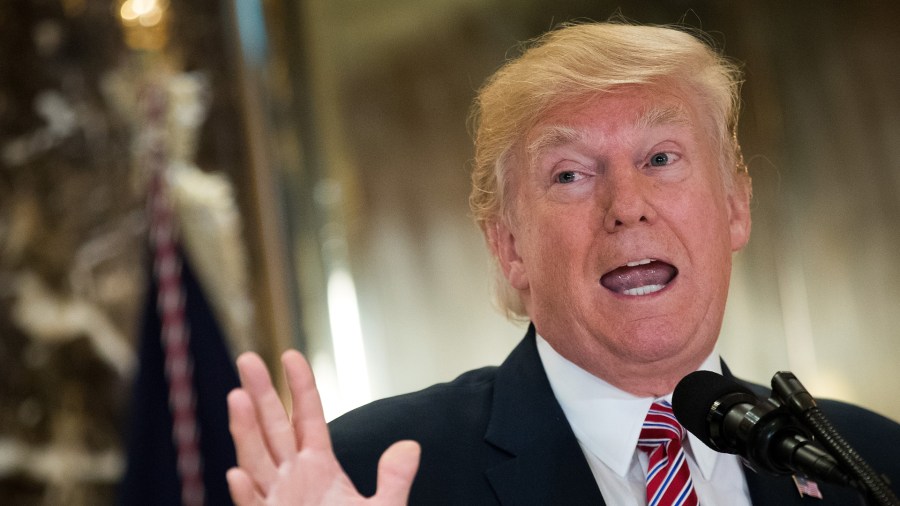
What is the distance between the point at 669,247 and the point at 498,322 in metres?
2.24

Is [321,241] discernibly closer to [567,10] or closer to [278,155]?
[278,155]

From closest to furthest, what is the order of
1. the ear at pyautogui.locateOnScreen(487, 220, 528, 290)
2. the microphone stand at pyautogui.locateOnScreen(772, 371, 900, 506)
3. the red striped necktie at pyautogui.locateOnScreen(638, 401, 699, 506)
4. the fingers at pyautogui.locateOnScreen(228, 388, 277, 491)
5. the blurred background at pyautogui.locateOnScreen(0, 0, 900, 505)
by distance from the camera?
the microphone stand at pyautogui.locateOnScreen(772, 371, 900, 506) → the fingers at pyautogui.locateOnScreen(228, 388, 277, 491) → the red striped necktie at pyautogui.locateOnScreen(638, 401, 699, 506) → the ear at pyautogui.locateOnScreen(487, 220, 528, 290) → the blurred background at pyautogui.locateOnScreen(0, 0, 900, 505)

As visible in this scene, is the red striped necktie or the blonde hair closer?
the red striped necktie

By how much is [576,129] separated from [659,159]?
158mm

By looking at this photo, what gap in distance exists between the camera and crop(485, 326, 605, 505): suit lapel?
70.8 inches

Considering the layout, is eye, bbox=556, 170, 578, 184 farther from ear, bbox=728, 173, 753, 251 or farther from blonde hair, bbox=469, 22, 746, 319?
ear, bbox=728, 173, 753, 251

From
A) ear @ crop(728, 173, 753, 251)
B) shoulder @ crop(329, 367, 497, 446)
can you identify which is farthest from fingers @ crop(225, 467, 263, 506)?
ear @ crop(728, 173, 753, 251)

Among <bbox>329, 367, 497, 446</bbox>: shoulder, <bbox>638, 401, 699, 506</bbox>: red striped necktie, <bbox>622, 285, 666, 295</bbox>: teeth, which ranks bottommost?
<bbox>638, 401, 699, 506</bbox>: red striped necktie

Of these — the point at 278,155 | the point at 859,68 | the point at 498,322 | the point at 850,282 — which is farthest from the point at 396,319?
the point at 859,68

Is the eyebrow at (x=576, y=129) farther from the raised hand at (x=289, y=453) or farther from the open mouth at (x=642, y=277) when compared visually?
the raised hand at (x=289, y=453)

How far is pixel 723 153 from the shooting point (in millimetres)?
2109

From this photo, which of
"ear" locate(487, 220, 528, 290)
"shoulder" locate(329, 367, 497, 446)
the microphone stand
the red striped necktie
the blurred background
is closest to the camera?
the microphone stand

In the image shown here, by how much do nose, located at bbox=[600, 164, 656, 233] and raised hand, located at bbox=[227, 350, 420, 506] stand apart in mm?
620

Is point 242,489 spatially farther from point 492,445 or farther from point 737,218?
point 737,218
